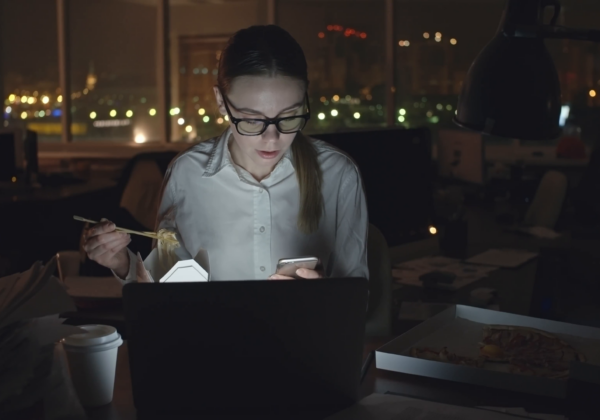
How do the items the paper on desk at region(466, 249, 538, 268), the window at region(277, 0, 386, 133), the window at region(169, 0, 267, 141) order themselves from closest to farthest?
the paper on desk at region(466, 249, 538, 268), the window at region(277, 0, 386, 133), the window at region(169, 0, 267, 141)

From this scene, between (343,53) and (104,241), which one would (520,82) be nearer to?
(104,241)

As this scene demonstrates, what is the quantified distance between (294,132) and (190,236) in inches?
15.9

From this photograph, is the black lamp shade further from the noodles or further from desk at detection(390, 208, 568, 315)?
desk at detection(390, 208, 568, 315)

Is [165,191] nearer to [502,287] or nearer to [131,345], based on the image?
[131,345]

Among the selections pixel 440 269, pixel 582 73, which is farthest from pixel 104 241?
pixel 582 73

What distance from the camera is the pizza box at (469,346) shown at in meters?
1.29

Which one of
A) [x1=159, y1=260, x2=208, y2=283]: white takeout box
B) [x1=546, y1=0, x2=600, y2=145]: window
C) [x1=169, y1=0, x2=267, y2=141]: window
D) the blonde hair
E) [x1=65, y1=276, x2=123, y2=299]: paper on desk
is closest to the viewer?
[x1=159, y1=260, x2=208, y2=283]: white takeout box

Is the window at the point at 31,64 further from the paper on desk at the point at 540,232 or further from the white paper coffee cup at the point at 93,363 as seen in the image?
the white paper coffee cup at the point at 93,363

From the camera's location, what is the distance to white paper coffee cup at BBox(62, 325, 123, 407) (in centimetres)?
122

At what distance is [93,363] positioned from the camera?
1223 mm

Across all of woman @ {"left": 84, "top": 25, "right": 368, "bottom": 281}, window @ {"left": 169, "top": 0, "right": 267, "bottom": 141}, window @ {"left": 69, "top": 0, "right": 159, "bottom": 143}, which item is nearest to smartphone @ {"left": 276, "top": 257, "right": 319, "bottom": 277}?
woman @ {"left": 84, "top": 25, "right": 368, "bottom": 281}

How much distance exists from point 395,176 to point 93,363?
175 cm

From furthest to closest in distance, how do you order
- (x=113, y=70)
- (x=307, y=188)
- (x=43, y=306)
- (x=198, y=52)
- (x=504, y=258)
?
(x=113, y=70), (x=198, y=52), (x=504, y=258), (x=307, y=188), (x=43, y=306)

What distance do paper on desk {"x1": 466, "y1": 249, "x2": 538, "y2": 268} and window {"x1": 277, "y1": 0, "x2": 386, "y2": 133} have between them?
3690 mm
